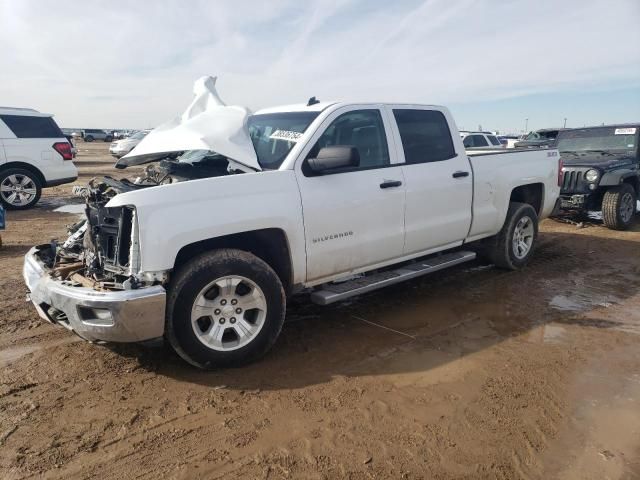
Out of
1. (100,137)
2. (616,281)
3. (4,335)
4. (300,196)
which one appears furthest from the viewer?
(100,137)

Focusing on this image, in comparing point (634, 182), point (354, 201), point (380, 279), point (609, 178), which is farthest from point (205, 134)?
point (634, 182)

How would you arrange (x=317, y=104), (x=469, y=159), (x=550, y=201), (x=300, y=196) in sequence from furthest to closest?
1. (x=550, y=201)
2. (x=469, y=159)
3. (x=317, y=104)
4. (x=300, y=196)

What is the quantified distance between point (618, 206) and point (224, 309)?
772cm

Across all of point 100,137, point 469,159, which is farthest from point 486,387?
point 100,137

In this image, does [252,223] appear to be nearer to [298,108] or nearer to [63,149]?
[298,108]

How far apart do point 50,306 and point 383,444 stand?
2536 mm

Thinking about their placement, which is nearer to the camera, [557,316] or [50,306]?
[50,306]

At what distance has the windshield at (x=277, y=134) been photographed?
13.2 ft

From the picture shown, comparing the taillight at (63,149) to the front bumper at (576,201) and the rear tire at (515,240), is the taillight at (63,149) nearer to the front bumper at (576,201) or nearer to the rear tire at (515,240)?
the rear tire at (515,240)

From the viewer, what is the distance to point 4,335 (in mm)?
4195

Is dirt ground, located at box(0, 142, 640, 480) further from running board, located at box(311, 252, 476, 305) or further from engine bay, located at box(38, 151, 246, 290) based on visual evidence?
engine bay, located at box(38, 151, 246, 290)

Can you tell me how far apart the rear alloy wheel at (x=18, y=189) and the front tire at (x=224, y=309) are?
899cm

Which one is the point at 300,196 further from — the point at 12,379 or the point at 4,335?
the point at 4,335

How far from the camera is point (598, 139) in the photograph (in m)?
9.83
